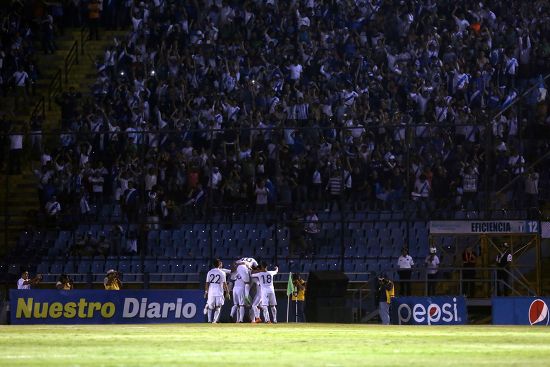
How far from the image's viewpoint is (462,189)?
135 feet

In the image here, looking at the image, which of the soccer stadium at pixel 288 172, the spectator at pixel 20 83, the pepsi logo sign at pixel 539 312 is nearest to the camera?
→ the pepsi logo sign at pixel 539 312

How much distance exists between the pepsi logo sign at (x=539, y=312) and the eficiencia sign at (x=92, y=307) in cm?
1040

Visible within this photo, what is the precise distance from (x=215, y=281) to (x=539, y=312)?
9.31m

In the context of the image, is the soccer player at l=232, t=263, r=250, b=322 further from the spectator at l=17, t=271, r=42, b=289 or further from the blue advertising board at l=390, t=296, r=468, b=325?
the spectator at l=17, t=271, r=42, b=289

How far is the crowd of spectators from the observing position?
41.6 meters

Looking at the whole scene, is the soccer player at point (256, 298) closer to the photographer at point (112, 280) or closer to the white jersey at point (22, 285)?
the photographer at point (112, 280)

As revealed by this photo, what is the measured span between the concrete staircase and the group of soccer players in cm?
755

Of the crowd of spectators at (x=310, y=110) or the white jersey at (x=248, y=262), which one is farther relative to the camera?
the crowd of spectators at (x=310, y=110)

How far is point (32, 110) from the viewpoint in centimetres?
4991

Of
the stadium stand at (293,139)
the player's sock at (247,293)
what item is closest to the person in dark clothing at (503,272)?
the stadium stand at (293,139)

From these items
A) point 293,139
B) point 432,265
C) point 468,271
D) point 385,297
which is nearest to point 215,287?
point 385,297

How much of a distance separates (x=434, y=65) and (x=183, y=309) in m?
12.6

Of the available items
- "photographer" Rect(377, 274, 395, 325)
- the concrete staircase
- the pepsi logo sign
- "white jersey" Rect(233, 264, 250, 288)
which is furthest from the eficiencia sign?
the pepsi logo sign

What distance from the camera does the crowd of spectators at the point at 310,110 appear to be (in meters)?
41.6
